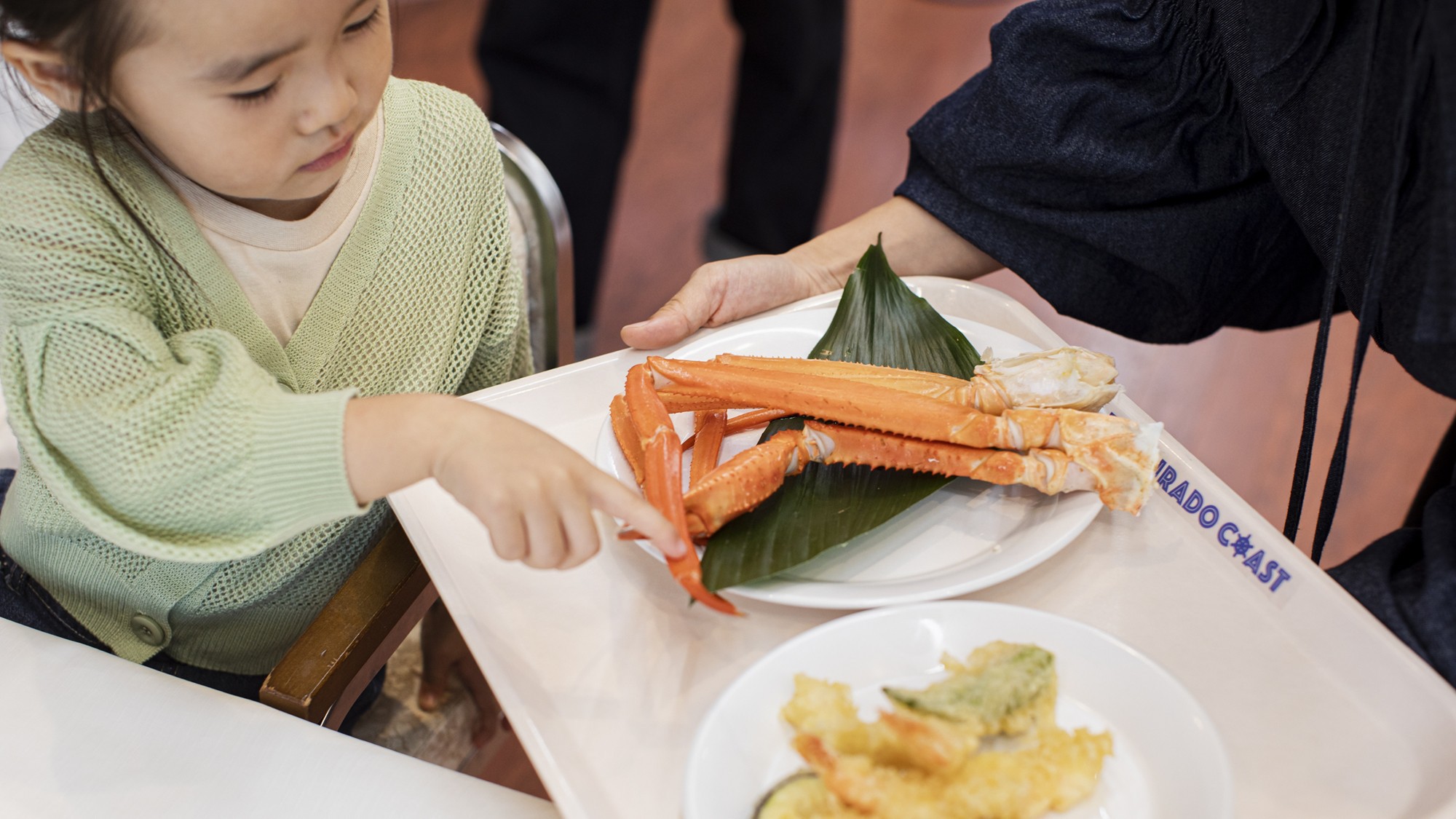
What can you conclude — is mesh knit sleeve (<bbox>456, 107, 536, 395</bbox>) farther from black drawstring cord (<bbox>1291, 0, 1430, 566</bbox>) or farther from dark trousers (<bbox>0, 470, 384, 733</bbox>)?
black drawstring cord (<bbox>1291, 0, 1430, 566</bbox>)

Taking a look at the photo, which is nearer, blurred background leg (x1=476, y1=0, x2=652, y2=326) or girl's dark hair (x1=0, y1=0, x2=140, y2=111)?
girl's dark hair (x1=0, y1=0, x2=140, y2=111)

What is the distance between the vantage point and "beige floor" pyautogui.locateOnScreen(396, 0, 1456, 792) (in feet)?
7.56

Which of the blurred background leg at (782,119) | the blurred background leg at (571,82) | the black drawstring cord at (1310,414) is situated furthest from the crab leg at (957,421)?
the blurred background leg at (782,119)

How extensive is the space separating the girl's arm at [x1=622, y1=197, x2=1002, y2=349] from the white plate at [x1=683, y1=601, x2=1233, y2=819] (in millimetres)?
472

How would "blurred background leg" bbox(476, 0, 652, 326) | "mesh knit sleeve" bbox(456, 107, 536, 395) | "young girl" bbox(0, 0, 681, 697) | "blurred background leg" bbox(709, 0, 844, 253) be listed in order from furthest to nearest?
"blurred background leg" bbox(709, 0, 844, 253) < "blurred background leg" bbox(476, 0, 652, 326) < "mesh knit sleeve" bbox(456, 107, 536, 395) < "young girl" bbox(0, 0, 681, 697)

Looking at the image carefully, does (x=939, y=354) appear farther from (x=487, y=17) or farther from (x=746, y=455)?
(x=487, y=17)

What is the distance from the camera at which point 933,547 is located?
87 cm

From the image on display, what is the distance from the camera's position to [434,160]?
3.71ft

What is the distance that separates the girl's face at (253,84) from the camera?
2.42 feet

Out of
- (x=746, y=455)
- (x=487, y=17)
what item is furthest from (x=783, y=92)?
(x=746, y=455)

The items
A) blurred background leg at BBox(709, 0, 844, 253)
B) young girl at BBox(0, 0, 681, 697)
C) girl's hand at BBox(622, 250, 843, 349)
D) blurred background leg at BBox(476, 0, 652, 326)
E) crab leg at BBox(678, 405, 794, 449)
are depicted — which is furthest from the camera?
blurred background leg at BBox(709, 0, 844, 253)

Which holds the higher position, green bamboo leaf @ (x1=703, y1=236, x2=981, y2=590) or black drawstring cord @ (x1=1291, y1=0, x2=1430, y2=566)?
black drawstring cord @ (x1=1291, y1=0, x2=1430, y2=566)

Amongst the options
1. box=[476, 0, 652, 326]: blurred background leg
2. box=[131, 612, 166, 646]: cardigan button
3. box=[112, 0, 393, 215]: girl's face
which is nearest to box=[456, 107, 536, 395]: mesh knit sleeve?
box=[112, 0, 393, 215]: girl's face

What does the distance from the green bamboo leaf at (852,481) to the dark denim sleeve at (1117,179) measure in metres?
0.23
